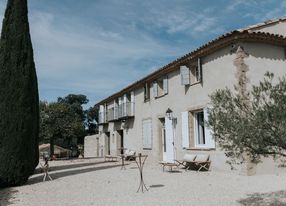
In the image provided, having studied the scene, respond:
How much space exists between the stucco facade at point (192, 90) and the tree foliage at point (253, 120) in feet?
21.6

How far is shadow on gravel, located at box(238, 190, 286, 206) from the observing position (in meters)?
6.81

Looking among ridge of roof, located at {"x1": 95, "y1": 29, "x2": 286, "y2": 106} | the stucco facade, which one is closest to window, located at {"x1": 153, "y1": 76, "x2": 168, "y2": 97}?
the stucco facade

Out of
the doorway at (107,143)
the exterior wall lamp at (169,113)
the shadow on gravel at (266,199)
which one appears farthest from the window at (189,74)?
the doorway at (107,143)

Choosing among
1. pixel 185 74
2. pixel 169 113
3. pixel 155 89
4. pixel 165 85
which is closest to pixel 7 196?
pixel 185 74

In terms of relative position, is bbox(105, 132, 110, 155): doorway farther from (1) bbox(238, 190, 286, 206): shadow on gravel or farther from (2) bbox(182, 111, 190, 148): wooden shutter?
(1) bbox(238, 190, 286, 206): shadow on gravel

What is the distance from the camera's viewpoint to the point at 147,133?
19625 mm

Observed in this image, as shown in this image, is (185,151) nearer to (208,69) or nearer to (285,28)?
(208,69)

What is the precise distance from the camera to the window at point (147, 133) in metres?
19.2

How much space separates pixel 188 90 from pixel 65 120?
15.5 m

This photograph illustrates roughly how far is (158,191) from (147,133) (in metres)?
10.9

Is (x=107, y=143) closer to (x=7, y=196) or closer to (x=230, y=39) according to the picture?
(x=230, y=39)

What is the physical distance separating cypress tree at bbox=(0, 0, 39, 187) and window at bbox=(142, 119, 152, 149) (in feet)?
28.6

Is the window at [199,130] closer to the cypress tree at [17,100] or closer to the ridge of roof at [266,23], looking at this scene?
the ridge of roof at [266,23]

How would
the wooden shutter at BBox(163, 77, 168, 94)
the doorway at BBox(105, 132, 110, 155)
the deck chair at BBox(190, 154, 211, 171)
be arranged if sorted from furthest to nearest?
1. the doorway at BBox(105, 132, 110, 155)
2. the wooden shutter at BBox(163, 77, 168, 94)
3. the deck chair at BBox(190, 154, 211, 171)
